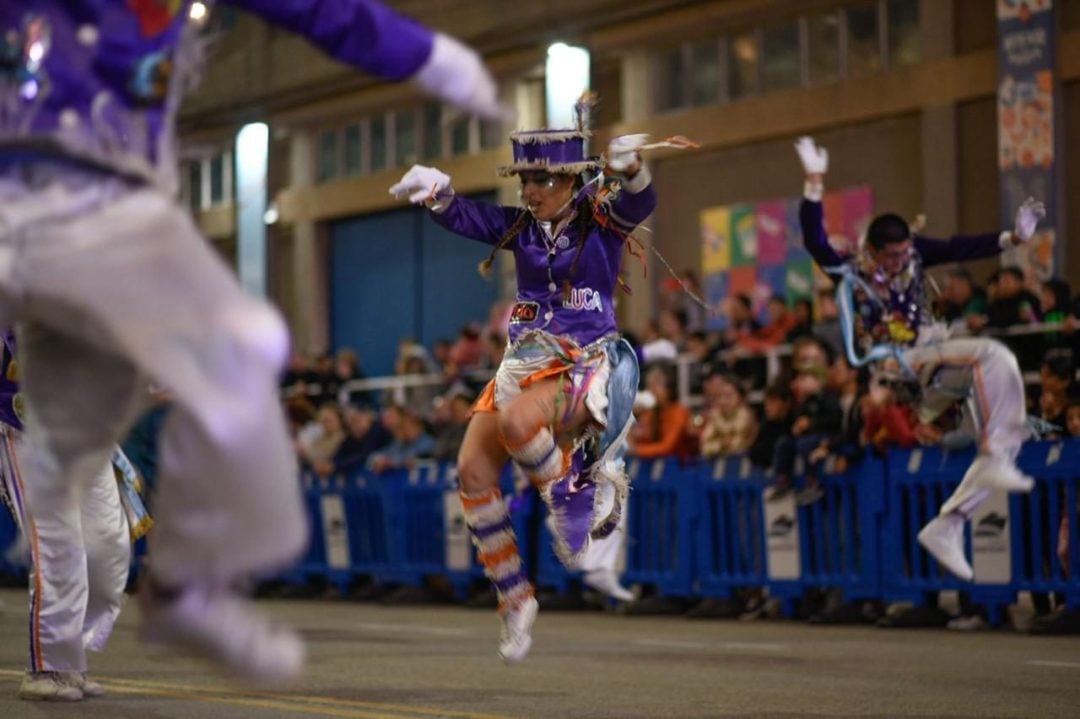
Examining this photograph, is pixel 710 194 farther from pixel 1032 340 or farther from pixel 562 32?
pixel 1032 340

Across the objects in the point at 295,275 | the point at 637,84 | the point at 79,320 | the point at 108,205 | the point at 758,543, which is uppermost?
the point at 637,84

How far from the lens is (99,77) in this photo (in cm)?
451

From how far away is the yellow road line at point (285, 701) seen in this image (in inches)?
279

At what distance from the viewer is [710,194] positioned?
22.3 m

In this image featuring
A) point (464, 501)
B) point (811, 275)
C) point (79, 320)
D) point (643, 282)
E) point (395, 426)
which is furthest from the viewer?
point (643, 282)

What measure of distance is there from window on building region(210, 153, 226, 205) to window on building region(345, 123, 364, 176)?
98.1 inches

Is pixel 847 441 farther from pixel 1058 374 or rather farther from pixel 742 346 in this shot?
pixel 742 346

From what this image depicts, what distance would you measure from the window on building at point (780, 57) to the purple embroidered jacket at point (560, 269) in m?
13.5

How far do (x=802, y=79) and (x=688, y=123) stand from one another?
178 centimetres

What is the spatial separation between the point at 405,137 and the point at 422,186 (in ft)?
61.2

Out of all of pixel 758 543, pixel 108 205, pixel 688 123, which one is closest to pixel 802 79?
pixel 688 123

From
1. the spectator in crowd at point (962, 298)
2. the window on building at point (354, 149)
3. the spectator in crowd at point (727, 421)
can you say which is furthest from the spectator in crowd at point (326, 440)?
the window on building at point (354, 149)

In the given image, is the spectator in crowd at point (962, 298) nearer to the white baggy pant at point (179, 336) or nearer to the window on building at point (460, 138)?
the white baggy pant at point (179, 336)

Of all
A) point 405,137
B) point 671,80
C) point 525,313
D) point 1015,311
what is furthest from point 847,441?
point 405,137
